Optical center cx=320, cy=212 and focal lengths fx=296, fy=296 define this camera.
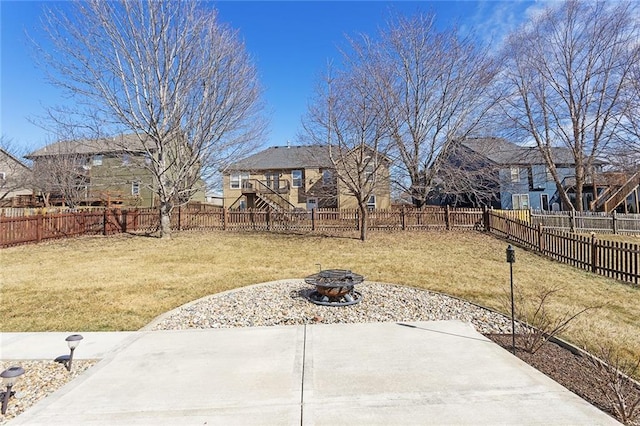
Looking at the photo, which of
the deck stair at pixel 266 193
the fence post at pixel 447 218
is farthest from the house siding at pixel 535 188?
the deck stair at pixel 266 193

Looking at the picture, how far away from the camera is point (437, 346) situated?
4.11 m

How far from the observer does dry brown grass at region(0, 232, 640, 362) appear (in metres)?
5.53

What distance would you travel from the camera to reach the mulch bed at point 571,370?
295cm

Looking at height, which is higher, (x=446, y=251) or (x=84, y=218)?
(x=84, y=218)

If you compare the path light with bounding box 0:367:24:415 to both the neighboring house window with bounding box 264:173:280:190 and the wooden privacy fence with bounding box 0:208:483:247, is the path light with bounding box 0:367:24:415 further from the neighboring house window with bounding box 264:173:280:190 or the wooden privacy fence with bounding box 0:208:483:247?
the neighboring house window with bounding box 264:173:280:190

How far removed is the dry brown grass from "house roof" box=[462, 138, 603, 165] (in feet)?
23.8

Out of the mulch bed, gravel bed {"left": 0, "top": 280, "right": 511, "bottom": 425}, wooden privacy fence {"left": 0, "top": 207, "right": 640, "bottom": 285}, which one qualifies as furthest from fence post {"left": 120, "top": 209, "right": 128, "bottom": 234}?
the mulch bed

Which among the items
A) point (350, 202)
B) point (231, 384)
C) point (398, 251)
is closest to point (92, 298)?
point (231, 384)

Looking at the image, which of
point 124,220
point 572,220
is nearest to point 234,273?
point 124,220

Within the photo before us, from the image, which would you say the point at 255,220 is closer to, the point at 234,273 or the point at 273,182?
the point at 234,273

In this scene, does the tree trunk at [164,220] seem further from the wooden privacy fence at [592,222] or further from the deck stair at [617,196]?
the deck stair at [617,196]

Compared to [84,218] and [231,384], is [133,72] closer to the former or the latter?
[84,218]

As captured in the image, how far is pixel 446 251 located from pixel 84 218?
61.4 ft

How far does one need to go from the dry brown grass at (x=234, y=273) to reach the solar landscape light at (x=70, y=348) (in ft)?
3.52
